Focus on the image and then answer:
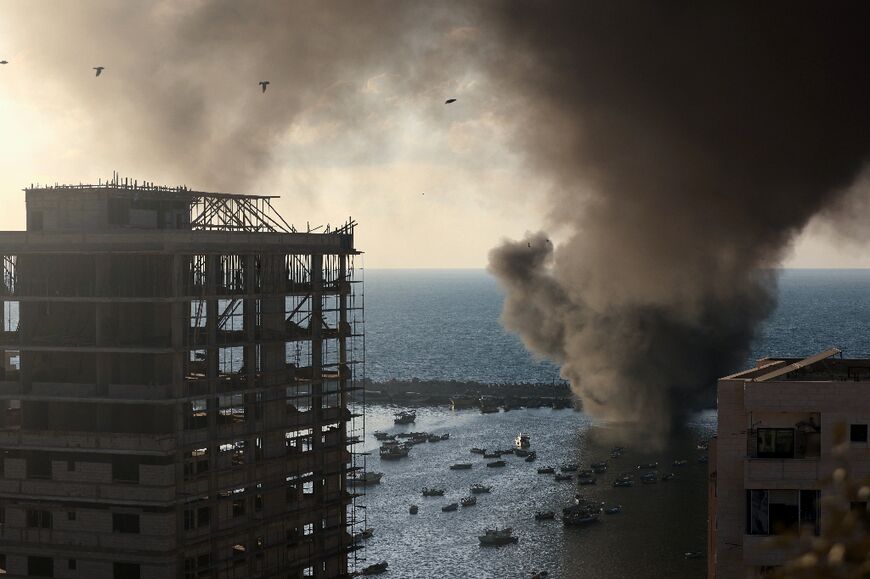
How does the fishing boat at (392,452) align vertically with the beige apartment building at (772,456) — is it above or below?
below

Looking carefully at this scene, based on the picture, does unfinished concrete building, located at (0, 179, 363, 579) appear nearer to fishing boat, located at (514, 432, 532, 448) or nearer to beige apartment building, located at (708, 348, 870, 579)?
beige apartment building, located at (708, 348, 870, 579)

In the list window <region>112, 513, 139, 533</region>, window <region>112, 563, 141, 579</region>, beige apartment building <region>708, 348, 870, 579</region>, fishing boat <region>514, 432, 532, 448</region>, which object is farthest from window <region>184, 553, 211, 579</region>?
fishing boat <region>514, 432, 532, 448</region>

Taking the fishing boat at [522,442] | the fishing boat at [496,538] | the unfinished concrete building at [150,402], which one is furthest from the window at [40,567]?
the fishing boat at [522,442]

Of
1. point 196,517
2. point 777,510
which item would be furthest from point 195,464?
point 777,510

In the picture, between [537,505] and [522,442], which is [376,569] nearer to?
[537,505]

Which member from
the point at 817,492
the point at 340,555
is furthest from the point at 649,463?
the point at 817,492

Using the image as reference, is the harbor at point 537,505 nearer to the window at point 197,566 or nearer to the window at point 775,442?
the window at point 197,566

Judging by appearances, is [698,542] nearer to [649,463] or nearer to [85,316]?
[649,463]
